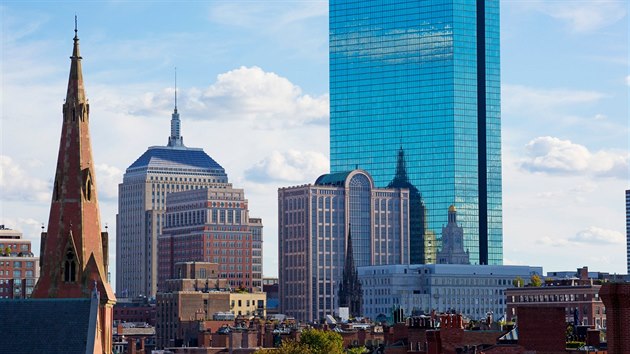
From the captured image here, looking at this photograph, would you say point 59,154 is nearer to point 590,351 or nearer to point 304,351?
point 590,351

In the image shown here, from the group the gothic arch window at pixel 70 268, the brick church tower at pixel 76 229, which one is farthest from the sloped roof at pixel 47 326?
the gothic arch window at pixel 70 268

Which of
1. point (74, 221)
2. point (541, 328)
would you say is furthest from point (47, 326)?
point (541, 328)

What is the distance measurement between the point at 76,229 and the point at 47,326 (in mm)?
7772

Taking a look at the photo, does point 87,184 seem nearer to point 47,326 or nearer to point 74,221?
point 74,221

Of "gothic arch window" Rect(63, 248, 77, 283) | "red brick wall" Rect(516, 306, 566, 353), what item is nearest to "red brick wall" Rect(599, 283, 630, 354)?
"red brick wall" Rect(516, 306, 566, 353)

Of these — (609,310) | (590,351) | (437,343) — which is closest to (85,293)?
(437,343)

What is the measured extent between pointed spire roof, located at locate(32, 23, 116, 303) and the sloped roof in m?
2.54

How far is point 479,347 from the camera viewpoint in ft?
337

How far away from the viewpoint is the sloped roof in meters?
102

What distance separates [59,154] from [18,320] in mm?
12481

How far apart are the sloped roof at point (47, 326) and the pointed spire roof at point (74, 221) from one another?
8.33ft

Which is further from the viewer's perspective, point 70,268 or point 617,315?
point 70,268

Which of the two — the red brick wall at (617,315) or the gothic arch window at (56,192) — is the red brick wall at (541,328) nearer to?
the red brick wall at (617,315)

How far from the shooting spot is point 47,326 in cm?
10212
